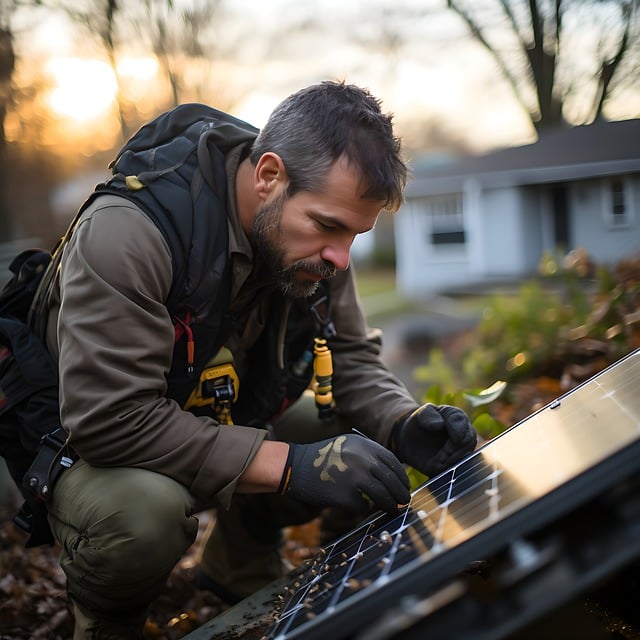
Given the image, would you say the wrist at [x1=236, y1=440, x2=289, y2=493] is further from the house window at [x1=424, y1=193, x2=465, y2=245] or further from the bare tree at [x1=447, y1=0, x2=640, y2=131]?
the house window at [x1=424, y1=193, x2=465, y2=245]

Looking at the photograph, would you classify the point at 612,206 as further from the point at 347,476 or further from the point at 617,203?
the point at 347,476

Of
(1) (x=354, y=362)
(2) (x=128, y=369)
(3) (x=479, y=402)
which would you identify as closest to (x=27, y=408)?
(2) (x=128, y=369)

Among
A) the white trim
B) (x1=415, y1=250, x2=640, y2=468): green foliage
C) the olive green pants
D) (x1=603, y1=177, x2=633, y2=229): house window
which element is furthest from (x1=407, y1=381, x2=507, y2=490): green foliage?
(x1=603, y1=177, x2=633, y2=229): house window

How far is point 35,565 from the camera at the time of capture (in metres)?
3.92

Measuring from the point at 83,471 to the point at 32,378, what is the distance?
44 centimetres

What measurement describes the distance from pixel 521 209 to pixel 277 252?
19.9 m

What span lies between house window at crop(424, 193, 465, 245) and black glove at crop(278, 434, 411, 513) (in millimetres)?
23245

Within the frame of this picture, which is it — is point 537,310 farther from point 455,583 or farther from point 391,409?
point 455,583

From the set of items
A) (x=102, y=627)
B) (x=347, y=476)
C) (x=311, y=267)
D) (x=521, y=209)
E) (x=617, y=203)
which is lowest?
(x=521, y=209)

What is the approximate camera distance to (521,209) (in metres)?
21.3

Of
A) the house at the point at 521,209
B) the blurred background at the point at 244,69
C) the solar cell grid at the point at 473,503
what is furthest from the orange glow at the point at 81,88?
the solar cell grid at the point at 473,503

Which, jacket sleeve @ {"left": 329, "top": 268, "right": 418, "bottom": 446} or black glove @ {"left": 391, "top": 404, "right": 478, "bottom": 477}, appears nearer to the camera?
black glove @ {"left": 391, "top": 404, "right": 478, "bottom": 477}

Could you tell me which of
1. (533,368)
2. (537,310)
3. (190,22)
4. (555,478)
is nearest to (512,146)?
(190,22)

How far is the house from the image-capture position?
10.8 meters
